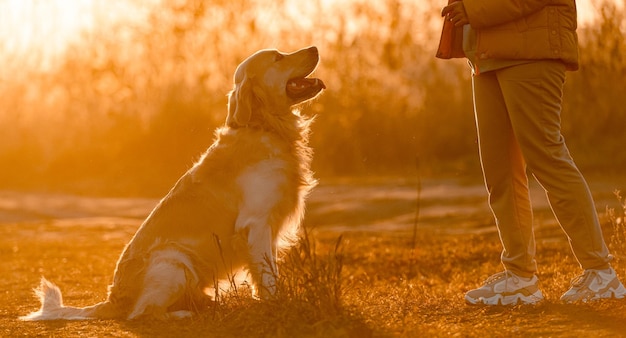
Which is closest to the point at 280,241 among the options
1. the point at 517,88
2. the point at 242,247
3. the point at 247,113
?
the point at 242,247

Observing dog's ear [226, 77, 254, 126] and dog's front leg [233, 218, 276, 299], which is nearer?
dog's front leg [233, 218, 276, 299]

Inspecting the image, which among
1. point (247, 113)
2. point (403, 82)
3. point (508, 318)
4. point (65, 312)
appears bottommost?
point (508, 318)

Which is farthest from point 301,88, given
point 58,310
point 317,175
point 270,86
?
point 317,175

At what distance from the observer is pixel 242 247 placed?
A: 5.21 meters

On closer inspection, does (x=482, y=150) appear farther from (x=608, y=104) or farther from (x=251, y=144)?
(x=608, y=104)

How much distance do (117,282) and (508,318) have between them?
84.2 inches

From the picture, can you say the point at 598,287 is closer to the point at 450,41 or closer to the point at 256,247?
the point at 450,41

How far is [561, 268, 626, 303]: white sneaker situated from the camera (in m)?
4.68

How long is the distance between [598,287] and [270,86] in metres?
2.17

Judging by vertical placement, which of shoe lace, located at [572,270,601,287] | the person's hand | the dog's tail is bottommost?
shoe lace, located at [572,270,601,287]

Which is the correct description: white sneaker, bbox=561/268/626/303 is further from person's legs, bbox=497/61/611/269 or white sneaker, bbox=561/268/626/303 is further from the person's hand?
the person's hand

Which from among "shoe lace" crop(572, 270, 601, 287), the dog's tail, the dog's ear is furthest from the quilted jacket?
the dog's tail

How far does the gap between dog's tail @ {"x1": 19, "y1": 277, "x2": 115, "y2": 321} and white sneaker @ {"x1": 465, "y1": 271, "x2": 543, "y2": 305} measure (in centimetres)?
205

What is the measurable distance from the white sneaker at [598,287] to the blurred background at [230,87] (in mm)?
8197
